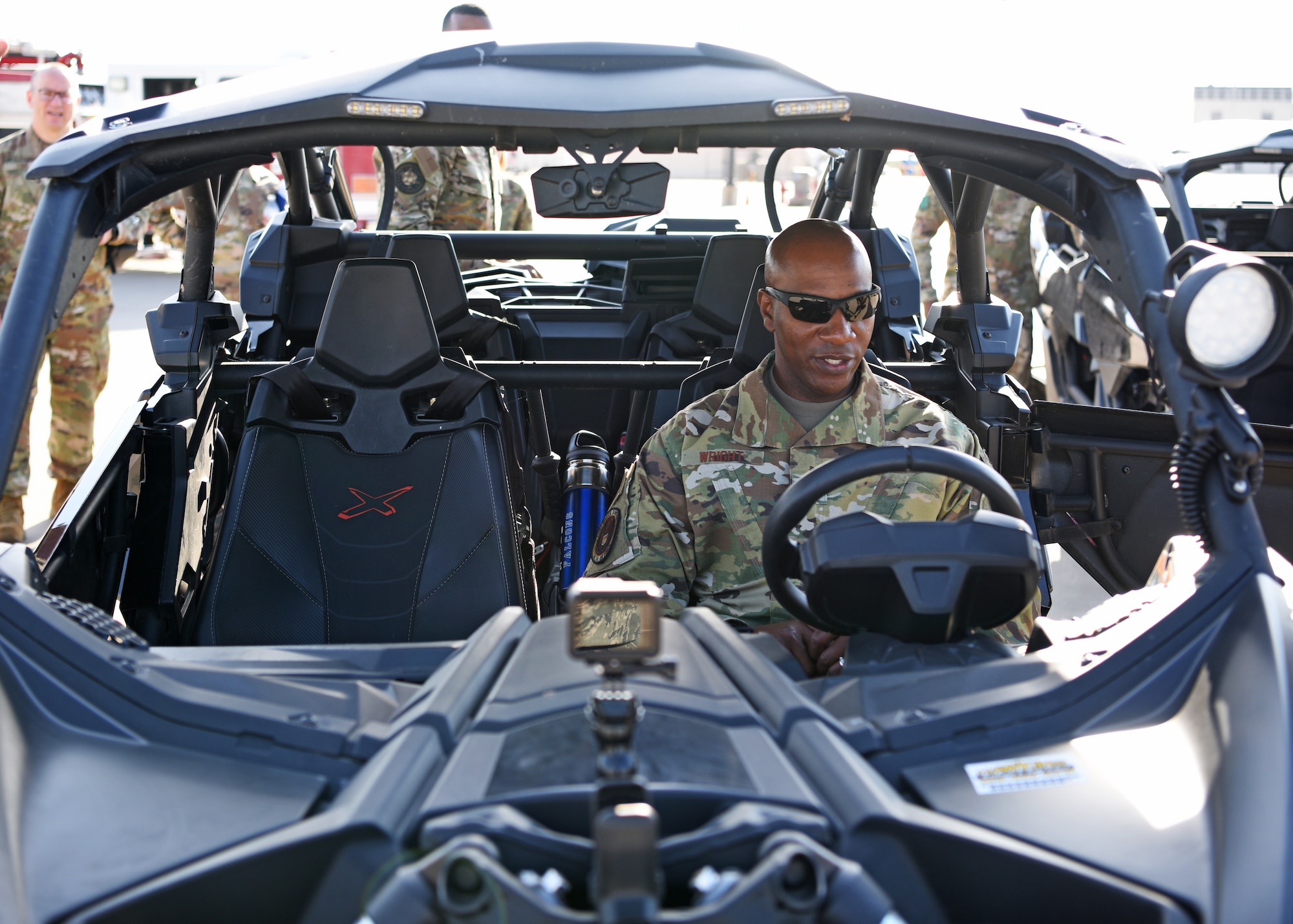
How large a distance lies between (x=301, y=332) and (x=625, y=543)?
169 centimetres

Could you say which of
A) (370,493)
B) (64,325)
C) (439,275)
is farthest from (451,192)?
(370,493)

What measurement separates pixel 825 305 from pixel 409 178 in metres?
4.10

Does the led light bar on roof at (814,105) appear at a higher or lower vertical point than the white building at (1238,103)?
lower

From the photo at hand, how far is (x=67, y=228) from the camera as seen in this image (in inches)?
73.8

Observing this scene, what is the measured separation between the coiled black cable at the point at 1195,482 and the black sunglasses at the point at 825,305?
0.91m

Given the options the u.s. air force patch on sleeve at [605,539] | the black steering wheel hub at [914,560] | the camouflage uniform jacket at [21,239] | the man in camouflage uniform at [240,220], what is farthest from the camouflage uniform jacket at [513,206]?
the black steering wheel hub at [914,560]

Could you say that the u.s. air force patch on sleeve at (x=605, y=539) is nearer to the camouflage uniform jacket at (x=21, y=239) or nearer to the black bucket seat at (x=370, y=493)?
the black bucket seat at (x=370, y=493)

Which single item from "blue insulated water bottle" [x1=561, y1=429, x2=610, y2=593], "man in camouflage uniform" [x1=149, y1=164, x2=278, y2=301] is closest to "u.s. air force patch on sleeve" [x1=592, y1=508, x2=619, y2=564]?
"blue insulated water bottle" [x1=561, y1=429, x2=610, y2=593]

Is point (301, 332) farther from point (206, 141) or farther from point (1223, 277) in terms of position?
point (1223, 277)

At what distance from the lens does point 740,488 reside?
267 cm

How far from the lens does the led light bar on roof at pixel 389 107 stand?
185cm

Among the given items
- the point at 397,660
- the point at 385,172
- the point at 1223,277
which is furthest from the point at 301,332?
the point at 1223,277

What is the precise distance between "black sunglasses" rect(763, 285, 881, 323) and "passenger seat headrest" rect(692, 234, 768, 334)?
3.37ft

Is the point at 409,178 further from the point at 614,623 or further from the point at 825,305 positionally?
the point at 614,623
